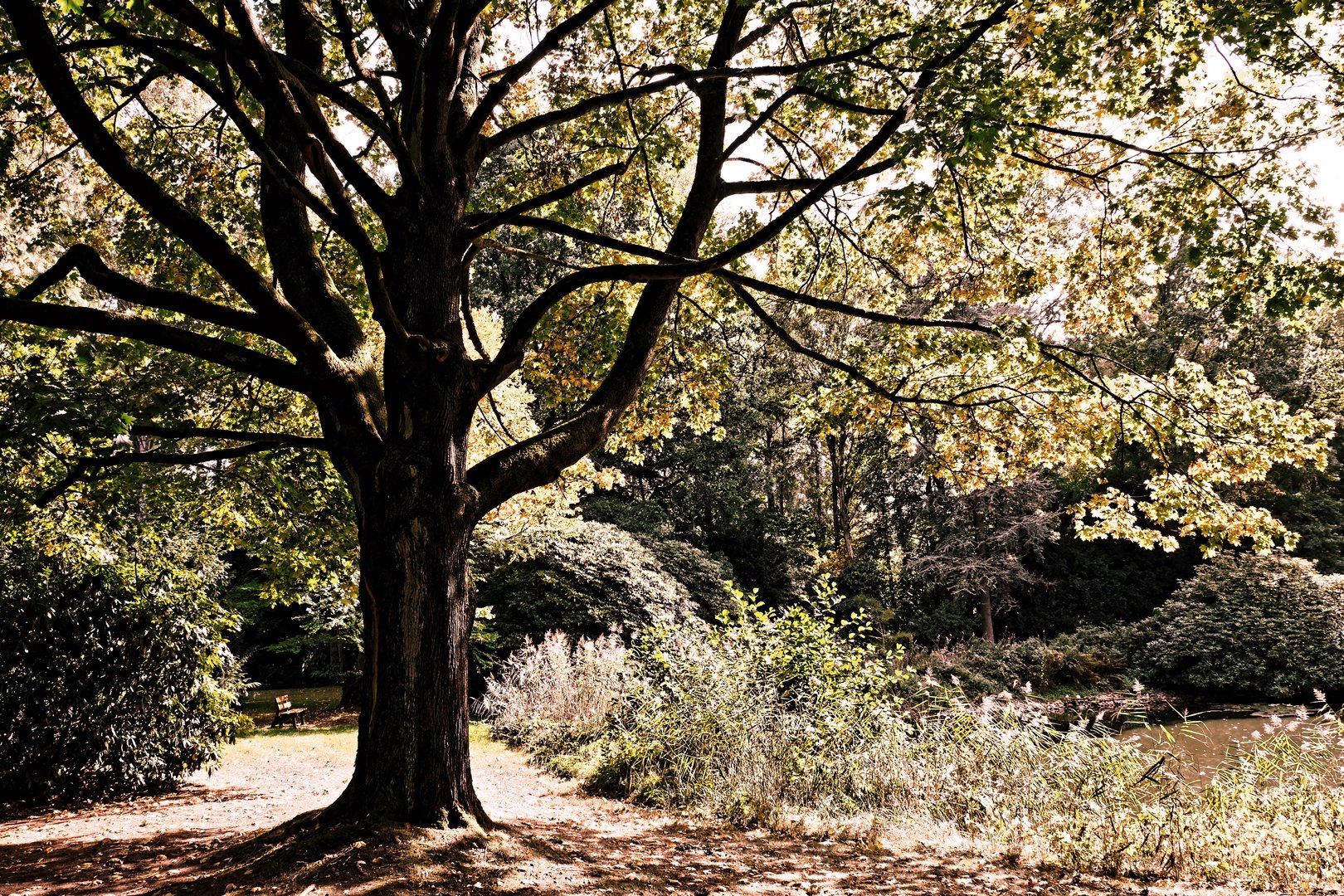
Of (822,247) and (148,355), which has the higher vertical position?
(822,247)

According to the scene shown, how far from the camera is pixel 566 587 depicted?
48.2 feet

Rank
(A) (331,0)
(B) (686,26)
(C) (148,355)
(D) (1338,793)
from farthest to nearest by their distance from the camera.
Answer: (C) (148,355)
(B) (686,26)
(A) (331,0)
(D) (1338,793)

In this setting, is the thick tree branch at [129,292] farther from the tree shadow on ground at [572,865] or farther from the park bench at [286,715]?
the park bench at [286,715]

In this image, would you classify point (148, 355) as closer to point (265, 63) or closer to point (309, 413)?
point (309, 413)

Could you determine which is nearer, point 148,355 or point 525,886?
point 525,886

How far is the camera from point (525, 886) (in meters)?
3.79

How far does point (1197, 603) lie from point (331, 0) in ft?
62.5

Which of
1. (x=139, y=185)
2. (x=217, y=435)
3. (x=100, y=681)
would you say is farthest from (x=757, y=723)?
(x=139, y=185)

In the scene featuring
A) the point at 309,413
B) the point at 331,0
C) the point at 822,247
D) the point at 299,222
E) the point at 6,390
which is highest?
the point at 331,0

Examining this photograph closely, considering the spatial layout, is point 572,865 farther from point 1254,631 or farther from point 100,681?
point 1254,631

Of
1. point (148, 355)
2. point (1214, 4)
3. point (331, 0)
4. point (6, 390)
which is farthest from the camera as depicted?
point (148, 355)

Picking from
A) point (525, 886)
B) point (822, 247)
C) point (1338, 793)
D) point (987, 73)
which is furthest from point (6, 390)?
point (1338, 793)

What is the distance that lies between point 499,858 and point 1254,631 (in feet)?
55.6

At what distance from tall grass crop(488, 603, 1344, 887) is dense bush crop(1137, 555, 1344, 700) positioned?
7.95 m
